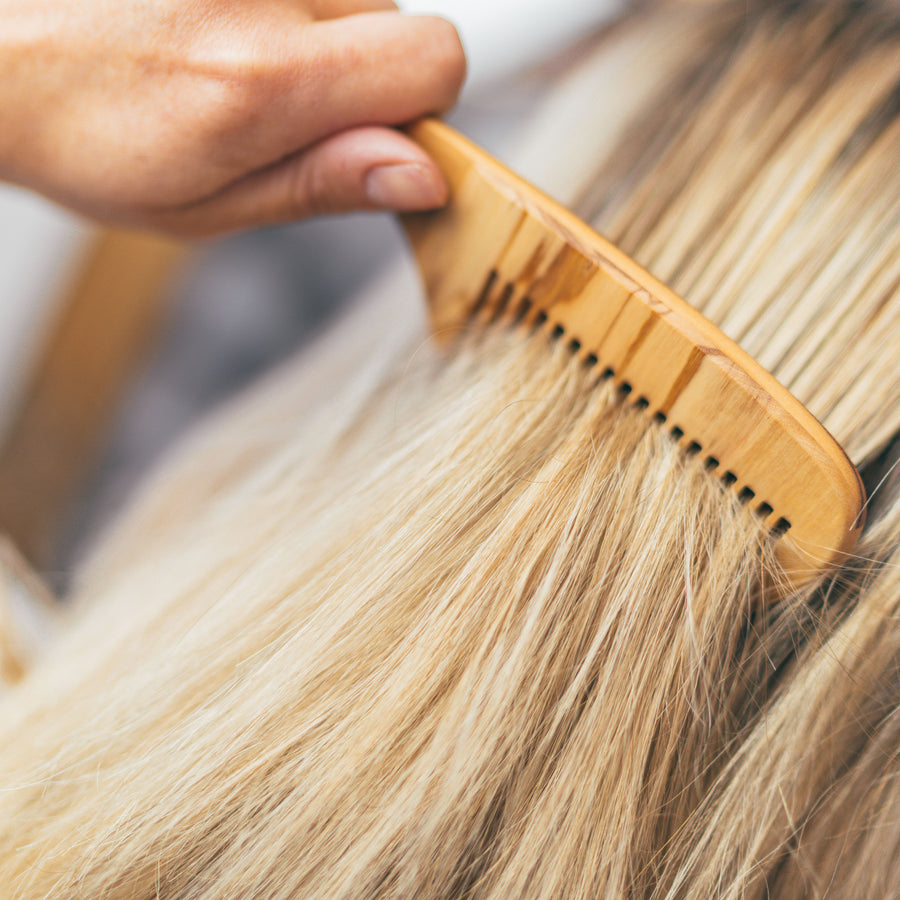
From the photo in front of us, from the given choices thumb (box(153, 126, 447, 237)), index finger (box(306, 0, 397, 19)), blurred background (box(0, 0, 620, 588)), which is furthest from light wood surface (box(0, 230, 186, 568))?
index finger (box(306, 0, 397, 19))

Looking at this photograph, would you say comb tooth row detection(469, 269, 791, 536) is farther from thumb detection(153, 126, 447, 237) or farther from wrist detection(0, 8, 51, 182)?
wrist detection(0, 8, 51, 182)

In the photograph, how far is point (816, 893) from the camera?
0.41 m

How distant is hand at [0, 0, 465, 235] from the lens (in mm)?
449

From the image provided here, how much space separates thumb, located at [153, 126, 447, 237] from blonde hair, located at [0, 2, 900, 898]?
12 centimetres

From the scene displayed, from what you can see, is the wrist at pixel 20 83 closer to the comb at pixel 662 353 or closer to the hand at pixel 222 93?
the hand at pixel 222 93

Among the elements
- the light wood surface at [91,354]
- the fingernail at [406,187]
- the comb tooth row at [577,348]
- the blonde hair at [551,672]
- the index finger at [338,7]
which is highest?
the index finger at [338,7]

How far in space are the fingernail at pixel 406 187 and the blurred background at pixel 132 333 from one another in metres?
0.55

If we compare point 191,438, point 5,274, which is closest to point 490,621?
point 191,438

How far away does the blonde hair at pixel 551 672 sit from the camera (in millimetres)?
376

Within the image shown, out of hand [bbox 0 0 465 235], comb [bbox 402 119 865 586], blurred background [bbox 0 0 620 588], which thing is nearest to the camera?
comb [bbox 402 119 865 586]

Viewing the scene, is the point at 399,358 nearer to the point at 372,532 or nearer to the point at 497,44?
the point at 372,532

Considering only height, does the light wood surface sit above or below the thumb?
below

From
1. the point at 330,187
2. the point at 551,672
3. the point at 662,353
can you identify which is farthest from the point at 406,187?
the point at 551,672

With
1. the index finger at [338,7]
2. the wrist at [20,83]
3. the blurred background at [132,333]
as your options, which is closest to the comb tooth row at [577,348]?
the index finger at [338,7]
